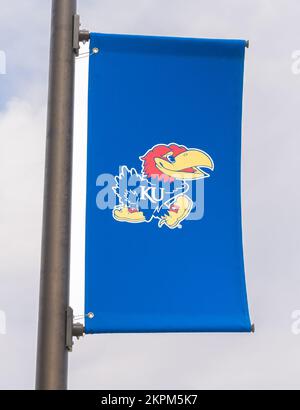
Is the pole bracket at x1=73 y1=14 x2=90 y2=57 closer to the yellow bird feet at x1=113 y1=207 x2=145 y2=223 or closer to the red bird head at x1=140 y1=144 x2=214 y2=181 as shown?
the red bird head at x1=140 y1=144 x2=214 y2=181

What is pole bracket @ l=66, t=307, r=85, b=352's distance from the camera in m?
5.52

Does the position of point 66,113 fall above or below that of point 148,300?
above

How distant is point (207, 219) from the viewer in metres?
5.93

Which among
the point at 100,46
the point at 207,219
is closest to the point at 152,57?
the point at 100,46

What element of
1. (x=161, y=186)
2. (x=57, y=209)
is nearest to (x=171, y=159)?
(x=161, y=186)

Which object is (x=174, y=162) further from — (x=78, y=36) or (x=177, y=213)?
(x=78, y=36)

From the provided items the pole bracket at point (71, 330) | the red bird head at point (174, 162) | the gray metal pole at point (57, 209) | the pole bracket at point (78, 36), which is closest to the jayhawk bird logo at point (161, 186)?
the red bird head at point (174, 162)

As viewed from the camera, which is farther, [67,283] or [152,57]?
[152,57]

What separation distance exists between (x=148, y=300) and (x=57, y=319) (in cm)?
61

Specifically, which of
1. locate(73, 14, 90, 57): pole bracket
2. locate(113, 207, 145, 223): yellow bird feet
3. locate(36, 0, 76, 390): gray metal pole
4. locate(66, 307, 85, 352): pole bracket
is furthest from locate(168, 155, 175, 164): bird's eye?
locate(66, 307, 85, 352): pole bracket

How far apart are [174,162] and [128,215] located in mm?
478

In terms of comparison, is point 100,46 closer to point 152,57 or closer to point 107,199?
point 152,57

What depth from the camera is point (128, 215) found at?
5883 millimetres

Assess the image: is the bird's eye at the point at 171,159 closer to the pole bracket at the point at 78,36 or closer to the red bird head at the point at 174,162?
the red bird head at the point at 174,162
